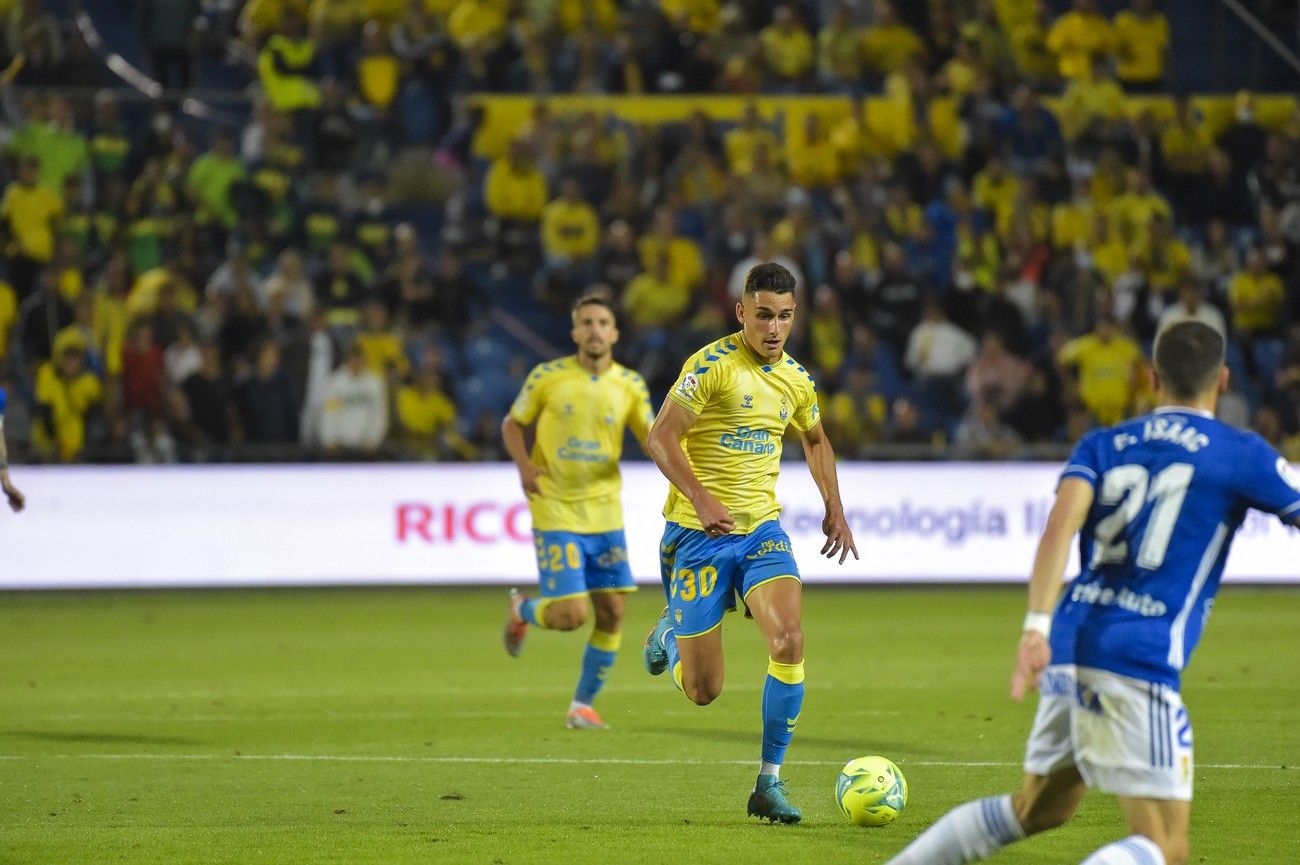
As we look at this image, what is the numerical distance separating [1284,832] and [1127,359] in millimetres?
13271

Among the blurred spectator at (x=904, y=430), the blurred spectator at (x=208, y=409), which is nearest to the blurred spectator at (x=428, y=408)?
the blurred spectator at (x=208, y=409)

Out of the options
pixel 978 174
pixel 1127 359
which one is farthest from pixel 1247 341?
pixel 978 174

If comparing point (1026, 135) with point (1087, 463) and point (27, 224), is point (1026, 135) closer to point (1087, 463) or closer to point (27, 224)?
point (27, 224)

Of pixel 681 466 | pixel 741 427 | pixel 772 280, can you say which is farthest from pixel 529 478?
pixel 772 280

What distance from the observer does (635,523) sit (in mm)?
18797

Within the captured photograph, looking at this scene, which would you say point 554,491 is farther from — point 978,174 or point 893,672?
point 978,174

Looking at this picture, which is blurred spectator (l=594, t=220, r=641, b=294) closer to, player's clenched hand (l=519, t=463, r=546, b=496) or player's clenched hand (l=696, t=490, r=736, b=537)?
player's clenched hand (l=519, t=463, r=546, b=496)

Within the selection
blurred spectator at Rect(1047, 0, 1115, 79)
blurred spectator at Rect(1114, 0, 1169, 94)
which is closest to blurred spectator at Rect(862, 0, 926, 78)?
blurred spectator at Rect(1047, 0, 1115, 79)

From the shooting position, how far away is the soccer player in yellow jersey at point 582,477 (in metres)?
11.1

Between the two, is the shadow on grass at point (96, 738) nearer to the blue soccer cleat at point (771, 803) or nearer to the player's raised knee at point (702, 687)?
the player's raised knee at point (702, 687)

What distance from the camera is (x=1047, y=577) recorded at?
503 cm

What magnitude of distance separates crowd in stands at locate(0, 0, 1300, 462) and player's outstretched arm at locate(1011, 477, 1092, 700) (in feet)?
46.1

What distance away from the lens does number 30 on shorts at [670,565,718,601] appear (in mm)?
8281

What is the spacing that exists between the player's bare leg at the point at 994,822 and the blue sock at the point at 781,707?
2389 mm
